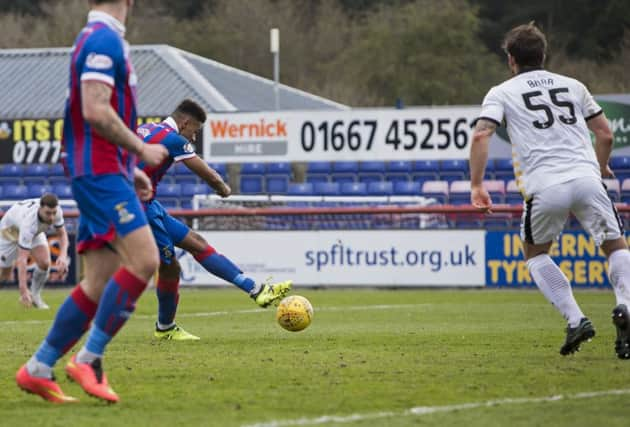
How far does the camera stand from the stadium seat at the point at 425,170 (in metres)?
33.8

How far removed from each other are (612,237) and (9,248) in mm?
12076

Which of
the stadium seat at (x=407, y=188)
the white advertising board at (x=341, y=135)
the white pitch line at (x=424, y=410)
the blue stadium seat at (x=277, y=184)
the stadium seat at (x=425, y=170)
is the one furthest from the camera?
the blue stadium seat at (x=277, y=184)

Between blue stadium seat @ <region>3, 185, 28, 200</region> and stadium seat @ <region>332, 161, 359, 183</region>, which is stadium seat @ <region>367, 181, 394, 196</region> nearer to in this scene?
stadium seat @ <region>332, 161, 359, 183</region>

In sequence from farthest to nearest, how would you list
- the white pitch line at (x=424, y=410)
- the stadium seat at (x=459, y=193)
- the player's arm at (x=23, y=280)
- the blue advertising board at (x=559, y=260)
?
the stadium seat at (x=459, y=193) → the blue advertising board at (x=559, y=260) → the player's arm at (x=23, y=280) → the white pitch line at (x=424, y=410)

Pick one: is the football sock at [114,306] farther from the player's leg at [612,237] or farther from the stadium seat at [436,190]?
the stadium seat at [436,190]

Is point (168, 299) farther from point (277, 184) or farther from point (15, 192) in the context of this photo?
point (15, 192)

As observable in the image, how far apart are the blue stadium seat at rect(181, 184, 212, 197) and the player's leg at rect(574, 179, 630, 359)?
2511 centimetres

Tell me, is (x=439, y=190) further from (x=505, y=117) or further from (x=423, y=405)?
(x=423, y=405)

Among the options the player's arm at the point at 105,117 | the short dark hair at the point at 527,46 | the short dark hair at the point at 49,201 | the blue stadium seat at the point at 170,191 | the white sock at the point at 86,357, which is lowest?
the blue stadium seat at the point at 170,191

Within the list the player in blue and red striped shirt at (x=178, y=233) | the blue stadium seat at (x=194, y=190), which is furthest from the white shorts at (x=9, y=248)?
the blue stadium seat at (x=194, y=190)

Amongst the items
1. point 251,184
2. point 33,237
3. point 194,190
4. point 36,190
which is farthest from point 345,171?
point 33,237

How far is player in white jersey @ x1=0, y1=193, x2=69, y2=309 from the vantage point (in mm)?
17297

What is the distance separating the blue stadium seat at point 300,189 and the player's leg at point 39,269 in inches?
585

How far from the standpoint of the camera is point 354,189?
32812 mm
